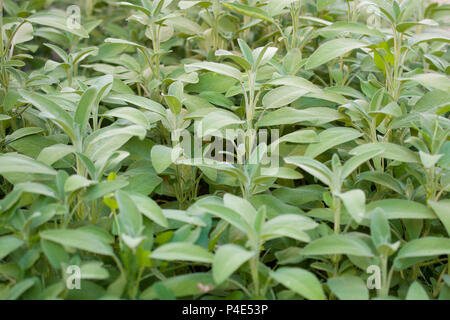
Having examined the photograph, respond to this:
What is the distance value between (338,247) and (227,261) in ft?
0.59

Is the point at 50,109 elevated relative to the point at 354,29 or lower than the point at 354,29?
lower

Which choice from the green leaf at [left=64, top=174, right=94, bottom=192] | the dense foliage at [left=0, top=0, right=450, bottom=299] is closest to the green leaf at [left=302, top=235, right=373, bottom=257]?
the dense foliage at [left=0, top=0, right=450, bottom=299]

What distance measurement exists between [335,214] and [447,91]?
0.36m

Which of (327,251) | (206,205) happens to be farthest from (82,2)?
(327,251)

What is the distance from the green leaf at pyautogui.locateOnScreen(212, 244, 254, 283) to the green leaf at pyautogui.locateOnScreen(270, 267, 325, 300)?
0.06 meters

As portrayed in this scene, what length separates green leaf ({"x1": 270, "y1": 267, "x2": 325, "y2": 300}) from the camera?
0.66 m

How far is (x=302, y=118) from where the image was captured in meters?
0.94

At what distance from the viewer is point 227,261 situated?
65cm

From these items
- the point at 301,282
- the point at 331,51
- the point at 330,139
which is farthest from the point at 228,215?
the point at 331,51

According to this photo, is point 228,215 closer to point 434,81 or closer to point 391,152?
point 391,152

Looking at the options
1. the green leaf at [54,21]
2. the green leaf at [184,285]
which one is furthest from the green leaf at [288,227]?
the green leaf at [54,21]

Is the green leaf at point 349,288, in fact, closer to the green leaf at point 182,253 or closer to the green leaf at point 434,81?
the green leaf at point 182,253
